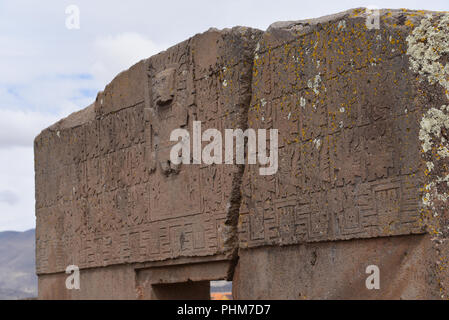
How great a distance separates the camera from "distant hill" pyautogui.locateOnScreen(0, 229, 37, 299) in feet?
304

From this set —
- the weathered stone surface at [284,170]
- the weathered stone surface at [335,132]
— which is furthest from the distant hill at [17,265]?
the weathered stone surface at [335,132]

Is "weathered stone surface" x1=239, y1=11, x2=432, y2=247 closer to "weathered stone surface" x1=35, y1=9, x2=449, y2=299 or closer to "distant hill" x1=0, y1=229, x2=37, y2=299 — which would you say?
"weathered stone surface" x1=35, y1=9, x2=449, y2=299

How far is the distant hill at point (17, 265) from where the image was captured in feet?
304

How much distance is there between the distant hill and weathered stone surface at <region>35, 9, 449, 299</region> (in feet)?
235

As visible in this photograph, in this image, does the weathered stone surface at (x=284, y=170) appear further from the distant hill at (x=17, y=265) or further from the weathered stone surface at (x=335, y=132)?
the distant hill at (x=17, y=265)

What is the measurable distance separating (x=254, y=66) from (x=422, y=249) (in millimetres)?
2063

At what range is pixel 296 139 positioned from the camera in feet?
20.0

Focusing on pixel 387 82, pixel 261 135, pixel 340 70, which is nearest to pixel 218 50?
pixel 261 135

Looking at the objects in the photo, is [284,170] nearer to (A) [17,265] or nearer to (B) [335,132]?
(B) [335,132]

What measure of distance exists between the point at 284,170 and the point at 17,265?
118 metres

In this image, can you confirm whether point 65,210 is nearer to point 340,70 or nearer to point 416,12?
point 340,70

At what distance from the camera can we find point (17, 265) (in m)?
120

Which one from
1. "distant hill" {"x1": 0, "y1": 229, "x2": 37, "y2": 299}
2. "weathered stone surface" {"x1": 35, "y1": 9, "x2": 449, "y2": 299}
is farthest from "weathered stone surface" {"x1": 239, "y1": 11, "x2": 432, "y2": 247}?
"distant hill" {"x1": 0, "y1": 229, "x2": 37, "y2": 299}

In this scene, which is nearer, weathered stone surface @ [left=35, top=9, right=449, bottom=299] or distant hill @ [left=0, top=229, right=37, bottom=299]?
weathered stone surface @ [left=35, top=9, right=449, bottom=299]
